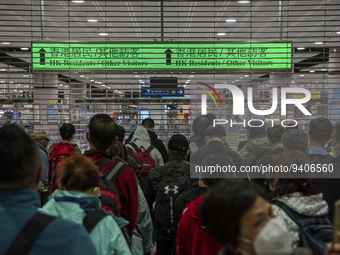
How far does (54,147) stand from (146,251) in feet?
8.65

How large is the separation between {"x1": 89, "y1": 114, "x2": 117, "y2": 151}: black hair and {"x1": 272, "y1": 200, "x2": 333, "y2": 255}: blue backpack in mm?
1377

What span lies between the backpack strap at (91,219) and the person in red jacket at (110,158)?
2.53 ft

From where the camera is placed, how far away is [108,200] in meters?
2.82

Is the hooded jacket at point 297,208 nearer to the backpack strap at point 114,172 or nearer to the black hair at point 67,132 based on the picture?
the backpack strap at point 114,172

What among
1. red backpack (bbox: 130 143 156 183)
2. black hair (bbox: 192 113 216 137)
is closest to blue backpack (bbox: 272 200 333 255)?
black hair (bbox: 192 113 216 137)

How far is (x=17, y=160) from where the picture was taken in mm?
1719

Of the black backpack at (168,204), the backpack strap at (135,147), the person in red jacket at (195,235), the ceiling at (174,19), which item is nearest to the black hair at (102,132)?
the person in red jacket at (195,235)

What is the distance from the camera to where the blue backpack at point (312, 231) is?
2234mm

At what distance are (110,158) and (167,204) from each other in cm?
110

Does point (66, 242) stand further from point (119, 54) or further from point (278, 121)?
point (278, 121)

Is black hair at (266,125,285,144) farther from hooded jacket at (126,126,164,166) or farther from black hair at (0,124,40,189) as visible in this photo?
black hair at (0,124,40,189)

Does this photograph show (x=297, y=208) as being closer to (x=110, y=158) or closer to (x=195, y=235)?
(x=195, y=235)

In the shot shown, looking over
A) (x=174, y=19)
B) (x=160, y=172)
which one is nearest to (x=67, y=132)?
(x=160, y=172)

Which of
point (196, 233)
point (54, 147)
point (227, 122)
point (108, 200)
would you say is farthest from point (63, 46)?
point (196, 233)
